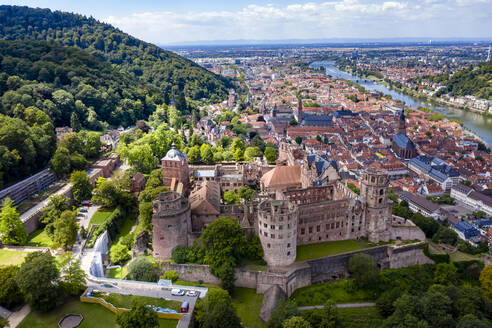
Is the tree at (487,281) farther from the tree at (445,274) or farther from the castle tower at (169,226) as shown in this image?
the castle tower at (169,226)

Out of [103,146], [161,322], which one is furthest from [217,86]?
[161,322]

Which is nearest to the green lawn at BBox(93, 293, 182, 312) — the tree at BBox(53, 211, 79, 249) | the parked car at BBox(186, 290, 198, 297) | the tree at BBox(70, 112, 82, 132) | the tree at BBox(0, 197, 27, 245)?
the parked car at BBox(186, 290, 198, 297)

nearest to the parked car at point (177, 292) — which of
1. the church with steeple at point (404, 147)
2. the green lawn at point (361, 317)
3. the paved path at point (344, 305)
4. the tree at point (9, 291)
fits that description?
the paved path at point (344, 305)

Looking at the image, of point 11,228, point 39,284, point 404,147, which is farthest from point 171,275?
point 404,147

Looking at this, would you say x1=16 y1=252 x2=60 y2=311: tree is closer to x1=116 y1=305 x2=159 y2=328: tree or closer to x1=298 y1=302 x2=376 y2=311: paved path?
x1=116 y1=305 x2=159 y2=328: tree

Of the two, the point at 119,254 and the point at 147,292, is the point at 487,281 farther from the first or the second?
the point at 119,254

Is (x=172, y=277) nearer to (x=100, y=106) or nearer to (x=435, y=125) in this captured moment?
(x=100, y=106)
